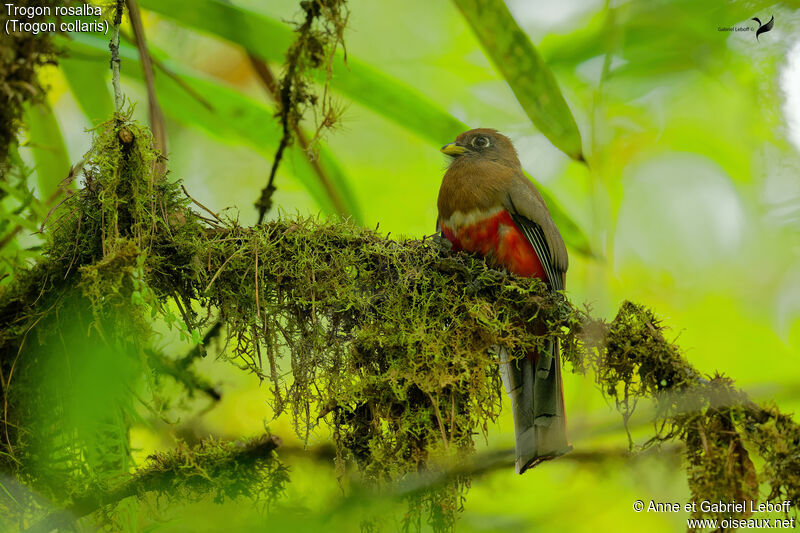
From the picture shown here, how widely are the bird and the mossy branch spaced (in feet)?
0.78

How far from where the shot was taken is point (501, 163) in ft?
12.6

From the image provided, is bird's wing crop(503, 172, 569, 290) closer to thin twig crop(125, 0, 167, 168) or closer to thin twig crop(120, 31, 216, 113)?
thin twig crop(125, 0, 167, 168)

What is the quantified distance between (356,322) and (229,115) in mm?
1835

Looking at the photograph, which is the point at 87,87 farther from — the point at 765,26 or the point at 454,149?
the point at 765,26

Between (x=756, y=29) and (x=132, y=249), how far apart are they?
445cm

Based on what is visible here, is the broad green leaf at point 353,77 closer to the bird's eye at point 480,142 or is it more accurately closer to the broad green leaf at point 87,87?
the bird's eye at point 480,142

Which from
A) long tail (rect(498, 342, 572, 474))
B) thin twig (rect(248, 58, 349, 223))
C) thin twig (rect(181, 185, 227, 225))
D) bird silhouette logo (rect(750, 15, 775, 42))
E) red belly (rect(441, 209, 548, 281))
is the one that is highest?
bird silhouette logo (rect(750, 15, 775, 42))

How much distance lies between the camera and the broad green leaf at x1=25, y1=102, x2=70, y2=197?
344 cm

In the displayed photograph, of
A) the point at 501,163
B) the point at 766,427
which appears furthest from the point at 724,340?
the point at 766,427

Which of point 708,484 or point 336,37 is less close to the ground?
point 336,37

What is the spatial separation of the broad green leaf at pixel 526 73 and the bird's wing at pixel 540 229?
0.32m

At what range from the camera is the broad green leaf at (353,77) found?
11.7 feet

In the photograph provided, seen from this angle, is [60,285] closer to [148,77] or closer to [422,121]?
[148,77]

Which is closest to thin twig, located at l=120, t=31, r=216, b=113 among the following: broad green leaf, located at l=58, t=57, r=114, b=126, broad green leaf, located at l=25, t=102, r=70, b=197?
broad green leaf, located at l=58, t=57, r=114, b=126
